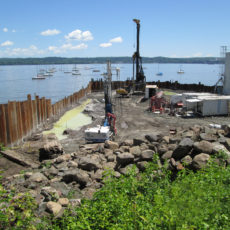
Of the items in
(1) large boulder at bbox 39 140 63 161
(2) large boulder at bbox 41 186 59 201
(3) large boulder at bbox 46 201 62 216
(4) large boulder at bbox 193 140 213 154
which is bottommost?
(1) large boulder at bbox 39 140 63 161

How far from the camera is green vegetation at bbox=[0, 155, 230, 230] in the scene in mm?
5016

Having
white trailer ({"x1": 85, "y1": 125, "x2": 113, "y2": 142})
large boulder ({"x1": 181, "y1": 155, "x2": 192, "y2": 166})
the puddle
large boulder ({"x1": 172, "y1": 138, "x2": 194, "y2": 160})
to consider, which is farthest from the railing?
large boulder ({"x1": 181, "y1": 155, "x2": 192, "y2": 166})

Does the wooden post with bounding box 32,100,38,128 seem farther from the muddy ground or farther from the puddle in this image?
the puddle

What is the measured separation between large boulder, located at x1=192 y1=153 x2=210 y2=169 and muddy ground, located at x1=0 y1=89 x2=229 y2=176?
284 inches

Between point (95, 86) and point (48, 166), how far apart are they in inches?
1481

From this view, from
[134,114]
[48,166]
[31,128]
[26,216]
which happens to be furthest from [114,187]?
[134,114]

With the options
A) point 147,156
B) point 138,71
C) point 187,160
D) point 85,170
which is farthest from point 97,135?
point 138,71

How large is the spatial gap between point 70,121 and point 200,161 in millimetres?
17792

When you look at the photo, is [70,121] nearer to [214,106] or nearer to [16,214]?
[214,106]

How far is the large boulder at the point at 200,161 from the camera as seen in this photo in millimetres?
8641

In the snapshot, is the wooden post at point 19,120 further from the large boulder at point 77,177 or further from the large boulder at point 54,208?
the large boulder at point 54,208

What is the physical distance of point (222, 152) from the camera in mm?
8664

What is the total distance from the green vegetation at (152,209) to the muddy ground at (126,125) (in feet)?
17.9

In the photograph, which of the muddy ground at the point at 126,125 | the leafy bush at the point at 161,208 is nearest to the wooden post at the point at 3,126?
the muddy ground at the point at 126,125
